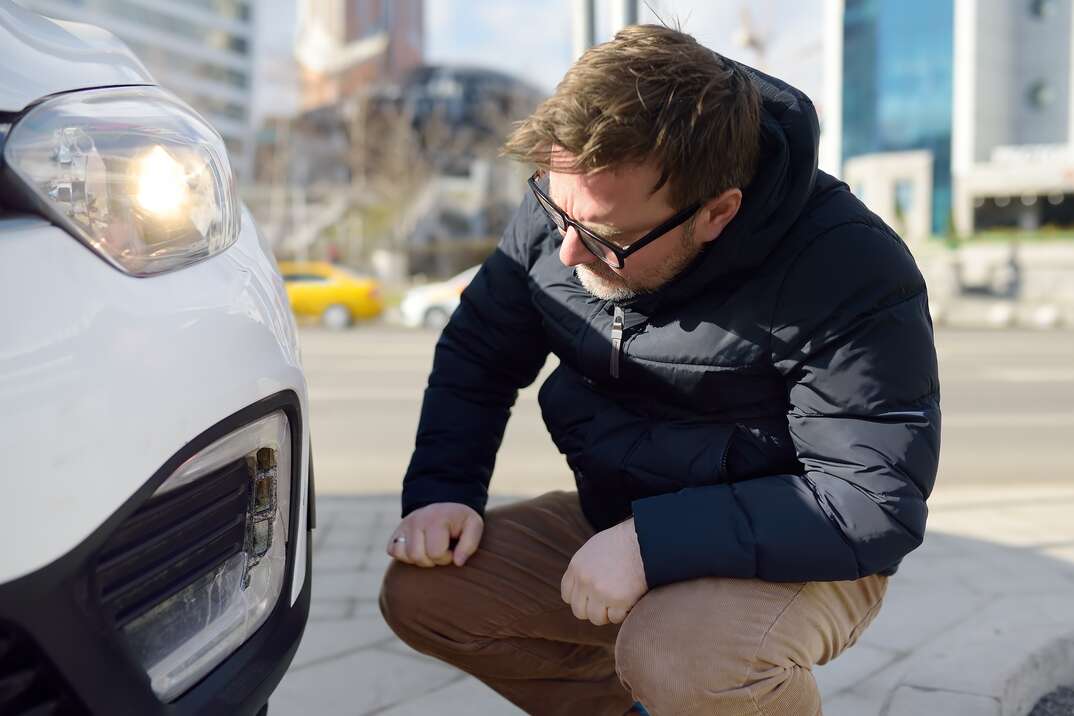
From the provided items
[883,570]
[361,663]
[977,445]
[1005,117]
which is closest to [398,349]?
[977,445]

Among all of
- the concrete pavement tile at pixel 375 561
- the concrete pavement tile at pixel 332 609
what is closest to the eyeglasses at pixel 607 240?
the concrete pavement tile at pixel 332 609

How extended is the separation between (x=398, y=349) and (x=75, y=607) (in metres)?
11.6

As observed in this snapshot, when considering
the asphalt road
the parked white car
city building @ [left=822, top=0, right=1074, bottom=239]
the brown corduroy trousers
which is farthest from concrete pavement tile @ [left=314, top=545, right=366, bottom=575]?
city building @ [left=822, top=0, right=1074, bottom=239]

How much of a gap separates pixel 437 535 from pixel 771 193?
2.81 ft

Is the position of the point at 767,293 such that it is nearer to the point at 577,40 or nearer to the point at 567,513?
the point at 567,513

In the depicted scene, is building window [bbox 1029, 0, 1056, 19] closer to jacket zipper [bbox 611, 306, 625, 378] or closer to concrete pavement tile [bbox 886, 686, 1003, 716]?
concrete pavement tile [bbox 886, 686, 1003, 716]

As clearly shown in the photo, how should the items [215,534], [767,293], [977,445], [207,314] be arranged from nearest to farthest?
[207,314] → [215,534] → [767,293] → [977,445]

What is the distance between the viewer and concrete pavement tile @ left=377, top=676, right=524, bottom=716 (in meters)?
2.09

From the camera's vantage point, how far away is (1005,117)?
4559 cm

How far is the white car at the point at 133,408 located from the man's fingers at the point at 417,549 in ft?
1.29

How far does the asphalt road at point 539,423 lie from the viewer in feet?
16.5

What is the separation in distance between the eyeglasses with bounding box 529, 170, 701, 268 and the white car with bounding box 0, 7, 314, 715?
479 millimetres

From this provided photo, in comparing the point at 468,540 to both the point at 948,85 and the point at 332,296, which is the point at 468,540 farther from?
the point at 948,85

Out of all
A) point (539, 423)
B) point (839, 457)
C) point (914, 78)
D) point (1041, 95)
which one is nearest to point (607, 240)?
point (839, 457)
